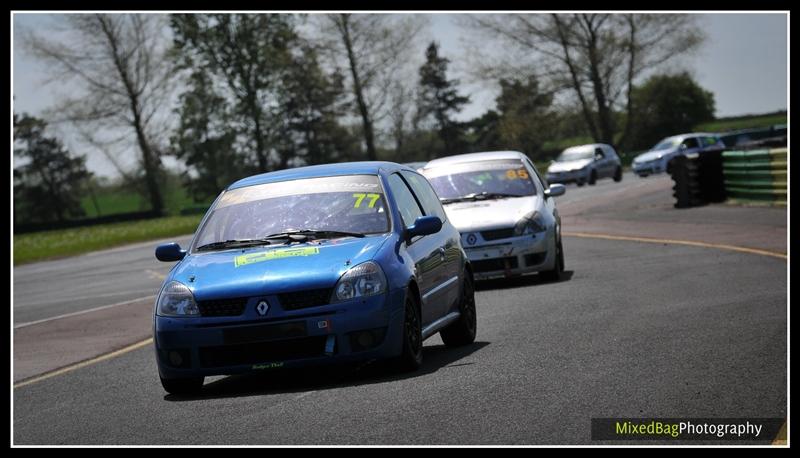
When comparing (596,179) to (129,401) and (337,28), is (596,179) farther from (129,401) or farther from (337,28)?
(129,401)

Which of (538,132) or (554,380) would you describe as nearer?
(554,380)

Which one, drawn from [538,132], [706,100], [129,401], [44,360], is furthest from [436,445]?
[706,100]

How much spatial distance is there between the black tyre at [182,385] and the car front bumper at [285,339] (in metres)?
0.19

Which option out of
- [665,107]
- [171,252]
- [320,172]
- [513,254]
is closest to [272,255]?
[171,252]

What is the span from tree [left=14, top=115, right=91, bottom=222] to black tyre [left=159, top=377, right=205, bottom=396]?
93457 millimetres

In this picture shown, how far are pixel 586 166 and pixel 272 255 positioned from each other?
41971mm

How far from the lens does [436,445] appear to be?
21.2 feet

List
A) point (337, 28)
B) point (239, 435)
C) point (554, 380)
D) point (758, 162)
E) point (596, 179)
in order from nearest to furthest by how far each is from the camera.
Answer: point (239, 435) → point (554, 380) → point (758, 162) → point (596, 179) → point (337, 28)

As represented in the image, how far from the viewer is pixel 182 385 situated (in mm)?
9258

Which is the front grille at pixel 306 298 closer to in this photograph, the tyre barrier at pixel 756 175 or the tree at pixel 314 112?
the tyre barrier at pixel 756 175

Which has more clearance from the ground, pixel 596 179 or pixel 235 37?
pixel 235 37

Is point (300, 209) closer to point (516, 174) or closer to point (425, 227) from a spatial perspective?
point (425, 227)
